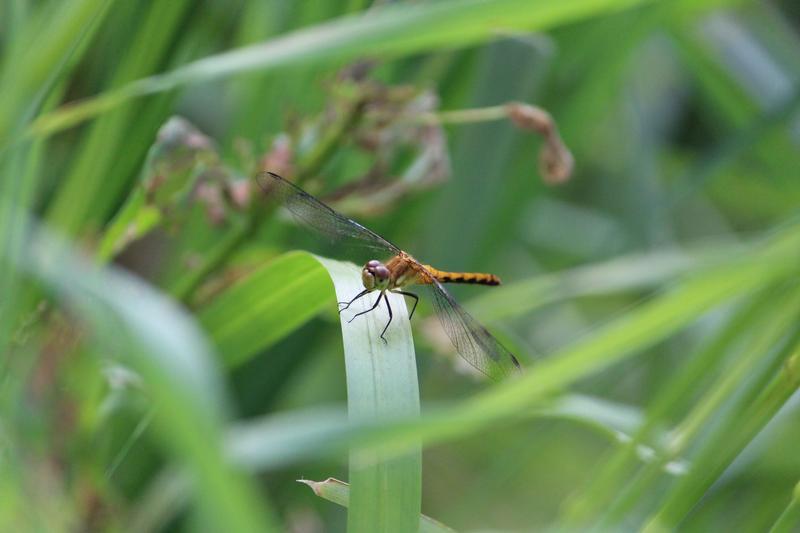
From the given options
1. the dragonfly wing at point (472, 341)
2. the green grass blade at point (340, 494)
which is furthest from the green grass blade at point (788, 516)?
the dragonfly wing at point (472, 341)

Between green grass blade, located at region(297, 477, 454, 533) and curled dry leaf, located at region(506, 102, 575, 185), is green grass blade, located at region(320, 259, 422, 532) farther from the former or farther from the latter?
curled dry leaf, located at region(506, 102, 575, 185)

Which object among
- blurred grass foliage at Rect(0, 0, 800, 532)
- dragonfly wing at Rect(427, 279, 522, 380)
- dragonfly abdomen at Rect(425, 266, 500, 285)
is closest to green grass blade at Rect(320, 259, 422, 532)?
blurred grass foliage at Rect(0, 0, 800, 532)

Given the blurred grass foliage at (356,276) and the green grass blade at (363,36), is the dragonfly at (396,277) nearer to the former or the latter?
the blurred grass foliage at (356,276)

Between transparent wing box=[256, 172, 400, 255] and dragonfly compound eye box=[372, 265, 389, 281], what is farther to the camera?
dragonfly compound eye box=[372, 265, 389, 281]

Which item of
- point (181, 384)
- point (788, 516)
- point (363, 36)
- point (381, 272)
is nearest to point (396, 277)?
point (381, 272)

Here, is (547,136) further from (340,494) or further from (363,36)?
(340,494)

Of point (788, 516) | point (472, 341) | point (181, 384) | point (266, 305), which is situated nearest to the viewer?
point (181, 384)
